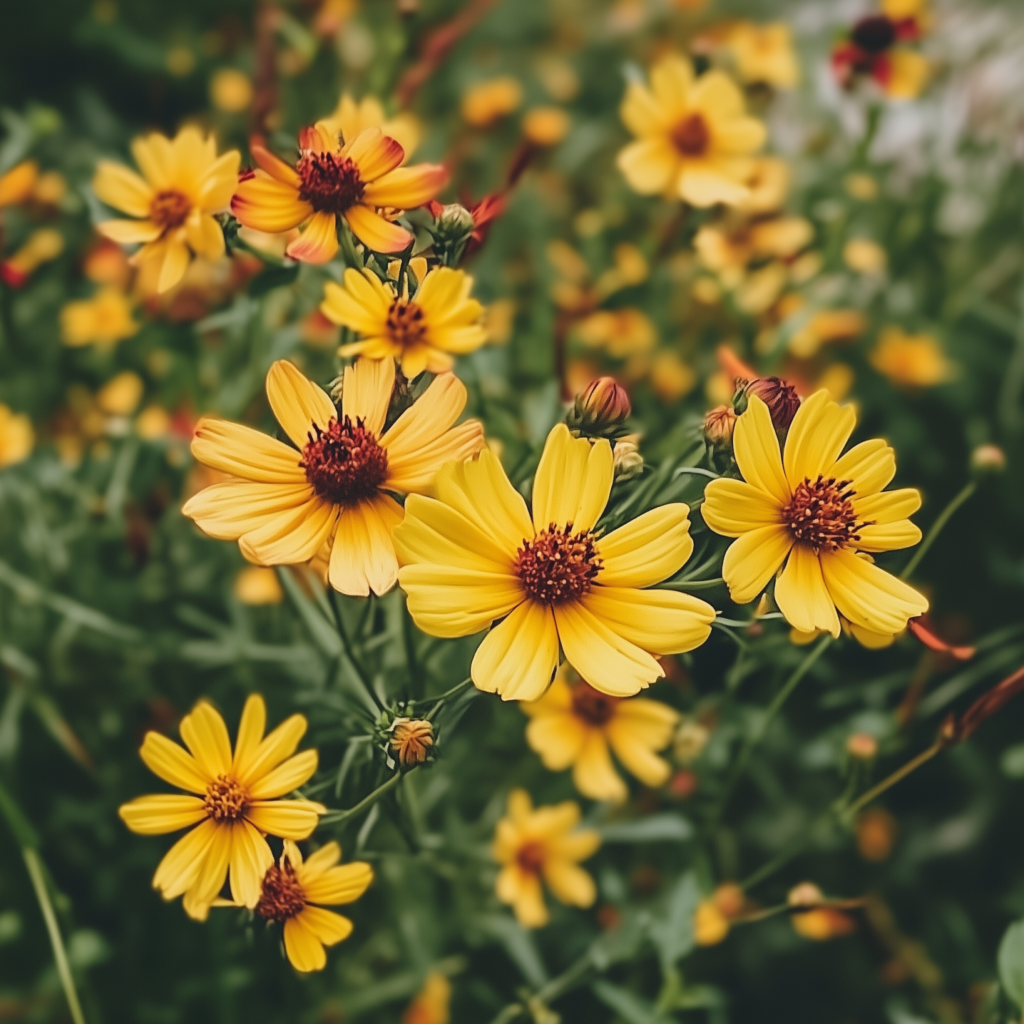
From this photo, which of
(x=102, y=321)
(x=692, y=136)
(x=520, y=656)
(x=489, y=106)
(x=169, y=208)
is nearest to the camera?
(x=520, y=656)

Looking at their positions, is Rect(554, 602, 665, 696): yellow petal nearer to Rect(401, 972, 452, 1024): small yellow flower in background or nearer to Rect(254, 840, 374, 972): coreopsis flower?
Rect(254, 840, 374, 972): coreopsis flower

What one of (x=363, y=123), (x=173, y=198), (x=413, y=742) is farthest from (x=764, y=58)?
(x=413, y=742)

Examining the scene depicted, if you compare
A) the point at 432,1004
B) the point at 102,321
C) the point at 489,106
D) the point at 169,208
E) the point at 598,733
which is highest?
the point at 489,106

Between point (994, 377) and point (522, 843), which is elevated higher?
point (994, 377)

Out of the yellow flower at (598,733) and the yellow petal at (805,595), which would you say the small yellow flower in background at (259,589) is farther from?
the yellow petal at (805,595)

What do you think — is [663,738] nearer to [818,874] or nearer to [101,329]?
[818,874]

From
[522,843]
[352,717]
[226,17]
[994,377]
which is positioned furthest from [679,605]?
[226,17]

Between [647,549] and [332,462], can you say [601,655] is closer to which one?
[647,549]
